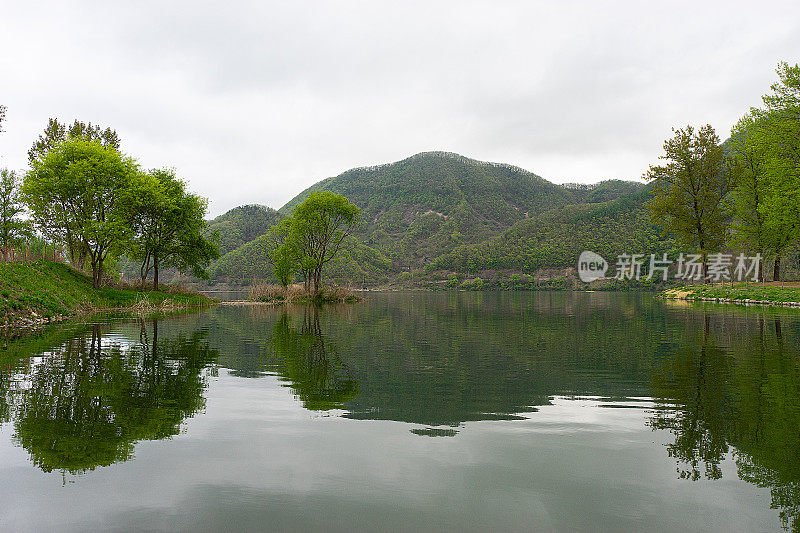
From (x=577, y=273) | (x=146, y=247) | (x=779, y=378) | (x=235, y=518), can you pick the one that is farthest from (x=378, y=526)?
(x=577, y=273)

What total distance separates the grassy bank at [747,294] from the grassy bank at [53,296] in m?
57.9

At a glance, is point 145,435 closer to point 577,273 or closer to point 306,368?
point 306,368

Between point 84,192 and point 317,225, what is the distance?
27097mm

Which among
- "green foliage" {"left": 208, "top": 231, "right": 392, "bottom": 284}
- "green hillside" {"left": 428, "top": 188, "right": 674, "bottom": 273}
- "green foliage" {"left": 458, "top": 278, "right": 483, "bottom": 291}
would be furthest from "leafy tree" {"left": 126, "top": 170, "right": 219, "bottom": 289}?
"green hillside" {"left": 428, "top": 188, "right": 674, "bottom": 273}

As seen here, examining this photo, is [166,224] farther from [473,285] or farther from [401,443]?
[473,285]

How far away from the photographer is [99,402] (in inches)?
368

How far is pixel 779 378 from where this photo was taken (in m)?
11.4

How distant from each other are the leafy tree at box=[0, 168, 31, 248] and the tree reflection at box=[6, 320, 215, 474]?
1760 inches

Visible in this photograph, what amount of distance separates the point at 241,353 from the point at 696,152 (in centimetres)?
6070

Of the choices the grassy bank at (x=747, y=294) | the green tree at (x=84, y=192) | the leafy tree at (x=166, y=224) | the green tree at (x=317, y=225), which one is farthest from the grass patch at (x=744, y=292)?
the green tree at (x=84, y=192)

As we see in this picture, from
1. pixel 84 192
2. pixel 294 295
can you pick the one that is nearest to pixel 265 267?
pixel 294 295

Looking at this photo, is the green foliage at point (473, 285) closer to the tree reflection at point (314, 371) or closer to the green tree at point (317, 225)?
the green tree at point (317, 225)

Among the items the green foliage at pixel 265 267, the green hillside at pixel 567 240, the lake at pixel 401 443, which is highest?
the green hillside at pixel 567 240

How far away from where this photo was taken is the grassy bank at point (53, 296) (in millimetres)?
27016
